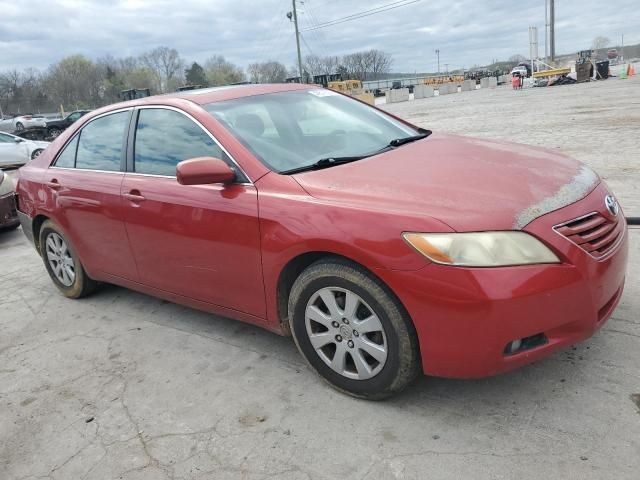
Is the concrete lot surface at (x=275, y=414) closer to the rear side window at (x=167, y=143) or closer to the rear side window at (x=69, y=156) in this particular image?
the rear side window at (x=167, y=143)

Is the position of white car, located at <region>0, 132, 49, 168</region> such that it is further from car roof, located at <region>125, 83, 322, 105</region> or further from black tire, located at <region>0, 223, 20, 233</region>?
car roof, located at <region>125, 83, 322, 105</region>

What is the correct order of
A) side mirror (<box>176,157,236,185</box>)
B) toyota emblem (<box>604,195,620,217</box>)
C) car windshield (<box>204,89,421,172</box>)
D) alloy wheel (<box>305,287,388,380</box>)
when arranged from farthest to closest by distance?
car windshield (<box>204,89,421,172</box>), side mirror (<box>176,157,236,185</box>), toyota emblem (<box>604,195,620,217</box>), alloy wheel (<box>305,287,388,380</box>)

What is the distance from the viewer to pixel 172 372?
3.29 metres

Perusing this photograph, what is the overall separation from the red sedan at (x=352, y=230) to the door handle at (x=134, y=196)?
0.8 inches

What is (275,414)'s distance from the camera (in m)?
2.75

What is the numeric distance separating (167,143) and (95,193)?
80 centimetres

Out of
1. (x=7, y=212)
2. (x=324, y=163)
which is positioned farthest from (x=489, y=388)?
(x=7, y=212)

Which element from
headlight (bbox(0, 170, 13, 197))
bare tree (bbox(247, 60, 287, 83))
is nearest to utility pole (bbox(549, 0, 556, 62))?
bare tree (bbox(247, 60, 287, 83))

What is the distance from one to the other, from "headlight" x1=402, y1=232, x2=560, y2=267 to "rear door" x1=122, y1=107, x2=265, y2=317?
1.04 metres

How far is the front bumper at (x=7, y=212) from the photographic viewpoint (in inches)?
284

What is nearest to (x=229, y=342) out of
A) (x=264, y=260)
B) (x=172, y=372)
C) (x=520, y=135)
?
(x=172, y=372)

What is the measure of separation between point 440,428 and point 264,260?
1.22m

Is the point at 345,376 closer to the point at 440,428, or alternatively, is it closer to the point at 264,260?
the point at 440,428

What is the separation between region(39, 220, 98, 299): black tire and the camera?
4465mm
